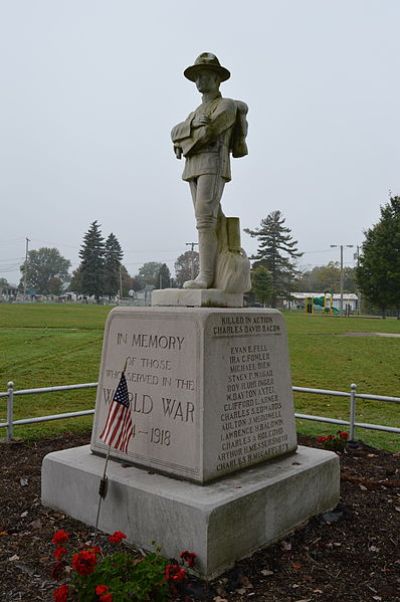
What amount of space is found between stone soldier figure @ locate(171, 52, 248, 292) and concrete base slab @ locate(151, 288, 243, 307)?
5.9 inches

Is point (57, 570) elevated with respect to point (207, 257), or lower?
lower

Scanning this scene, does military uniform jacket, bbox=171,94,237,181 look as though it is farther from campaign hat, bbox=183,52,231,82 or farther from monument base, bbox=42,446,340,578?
monument base, bbox=42,446,340,578

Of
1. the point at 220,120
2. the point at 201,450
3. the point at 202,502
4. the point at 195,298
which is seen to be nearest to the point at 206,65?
the point at 220,120

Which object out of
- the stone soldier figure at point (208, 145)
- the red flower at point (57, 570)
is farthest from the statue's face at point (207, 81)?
the red flower at point (57, 570)

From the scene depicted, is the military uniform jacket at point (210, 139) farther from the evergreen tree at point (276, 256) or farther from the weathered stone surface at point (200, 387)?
the evergreen tree at point (276, 256)

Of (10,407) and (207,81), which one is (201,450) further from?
(10,407)

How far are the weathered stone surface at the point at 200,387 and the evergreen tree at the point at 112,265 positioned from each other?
8295 centimetres

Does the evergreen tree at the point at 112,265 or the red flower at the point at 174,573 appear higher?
the evergreen tree at the point at 112,265

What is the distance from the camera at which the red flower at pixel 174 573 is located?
340 cm

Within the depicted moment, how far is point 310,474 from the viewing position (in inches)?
189

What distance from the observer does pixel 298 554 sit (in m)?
4.18

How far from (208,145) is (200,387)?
2.30 metres

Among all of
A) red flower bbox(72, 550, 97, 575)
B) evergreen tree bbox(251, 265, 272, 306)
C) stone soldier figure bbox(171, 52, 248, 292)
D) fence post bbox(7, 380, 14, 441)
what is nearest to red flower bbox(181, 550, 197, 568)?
red flower bbox(72, 550, 97, 575)

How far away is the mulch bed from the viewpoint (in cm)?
360
